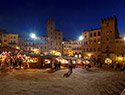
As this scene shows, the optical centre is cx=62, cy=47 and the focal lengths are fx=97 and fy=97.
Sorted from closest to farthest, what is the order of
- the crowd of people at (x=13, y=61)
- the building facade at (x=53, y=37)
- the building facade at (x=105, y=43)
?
the crowd of people at (x=13, y=61), the building facade at (x=105, y=43), the building facade at (x=53, y=37)

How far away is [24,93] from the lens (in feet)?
21.6

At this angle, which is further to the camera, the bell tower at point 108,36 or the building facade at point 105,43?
the bell tower at point 108,36

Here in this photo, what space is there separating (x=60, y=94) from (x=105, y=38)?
136ft

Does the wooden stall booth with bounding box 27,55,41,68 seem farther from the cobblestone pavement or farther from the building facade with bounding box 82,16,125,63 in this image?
the building facade with bounding box 82,16,125,63

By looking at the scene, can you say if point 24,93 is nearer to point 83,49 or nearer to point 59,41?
point 83,49

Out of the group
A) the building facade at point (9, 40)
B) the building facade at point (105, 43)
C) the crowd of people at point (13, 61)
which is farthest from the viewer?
the building facade at point (9, 40)

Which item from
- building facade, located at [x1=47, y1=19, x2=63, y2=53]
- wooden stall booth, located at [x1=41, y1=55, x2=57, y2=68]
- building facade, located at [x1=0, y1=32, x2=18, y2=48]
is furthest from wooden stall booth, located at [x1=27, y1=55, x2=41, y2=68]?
building facade, located at [x1=47, y1=19, x2=63, y2=53]

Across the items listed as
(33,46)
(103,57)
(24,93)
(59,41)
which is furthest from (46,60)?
(59,41)

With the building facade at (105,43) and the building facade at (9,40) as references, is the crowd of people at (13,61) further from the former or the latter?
the building facade at (9,40)

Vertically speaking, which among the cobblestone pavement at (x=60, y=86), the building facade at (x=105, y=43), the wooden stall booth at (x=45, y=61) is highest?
the building facade at (x=105, y=43)

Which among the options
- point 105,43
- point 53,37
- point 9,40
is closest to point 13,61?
point 105,43

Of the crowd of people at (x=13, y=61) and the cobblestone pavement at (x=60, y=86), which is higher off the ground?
the crowd of people at (x=13, y=61)

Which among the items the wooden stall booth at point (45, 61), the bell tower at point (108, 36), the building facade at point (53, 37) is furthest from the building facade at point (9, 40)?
the bell tower at point (108, 36)

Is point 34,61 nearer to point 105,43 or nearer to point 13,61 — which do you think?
point 13,61
